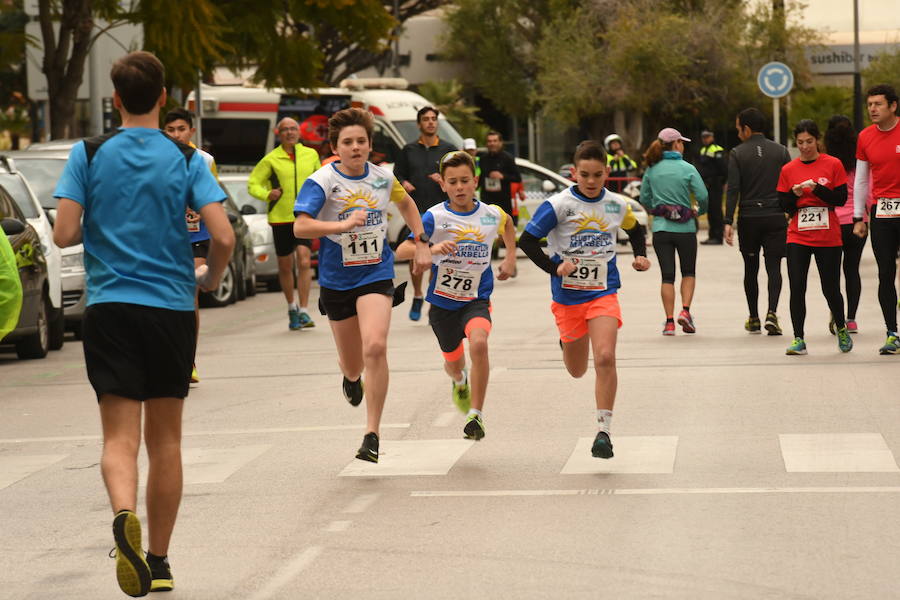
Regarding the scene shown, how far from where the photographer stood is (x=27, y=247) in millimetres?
14445

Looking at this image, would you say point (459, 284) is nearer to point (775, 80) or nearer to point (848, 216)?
point (848, 216)

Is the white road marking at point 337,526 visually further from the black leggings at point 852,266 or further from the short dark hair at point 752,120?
the short dark hair at point 752,120

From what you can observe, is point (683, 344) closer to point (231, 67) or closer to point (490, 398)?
point (490, 398)

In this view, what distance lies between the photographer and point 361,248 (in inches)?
363

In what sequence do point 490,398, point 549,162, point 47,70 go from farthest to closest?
point 549,162 < point 47,70 < point 490,398

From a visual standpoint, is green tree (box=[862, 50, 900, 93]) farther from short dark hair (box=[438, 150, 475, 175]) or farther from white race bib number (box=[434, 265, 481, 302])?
white race bib number (box=[434, 265, 481, 302])

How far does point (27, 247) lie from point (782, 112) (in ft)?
134

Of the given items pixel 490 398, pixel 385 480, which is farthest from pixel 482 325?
pixel 490 398

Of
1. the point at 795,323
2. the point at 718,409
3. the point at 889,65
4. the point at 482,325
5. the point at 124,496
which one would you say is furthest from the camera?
the point at 889,65

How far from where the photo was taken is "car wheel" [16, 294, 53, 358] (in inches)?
600

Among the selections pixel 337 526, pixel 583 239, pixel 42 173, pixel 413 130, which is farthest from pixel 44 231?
pixel 413 130

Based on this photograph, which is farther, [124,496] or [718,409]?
[718,409]

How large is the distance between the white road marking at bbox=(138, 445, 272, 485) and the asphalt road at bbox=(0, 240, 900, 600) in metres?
0.03

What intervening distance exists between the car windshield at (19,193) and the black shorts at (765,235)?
627 cm
